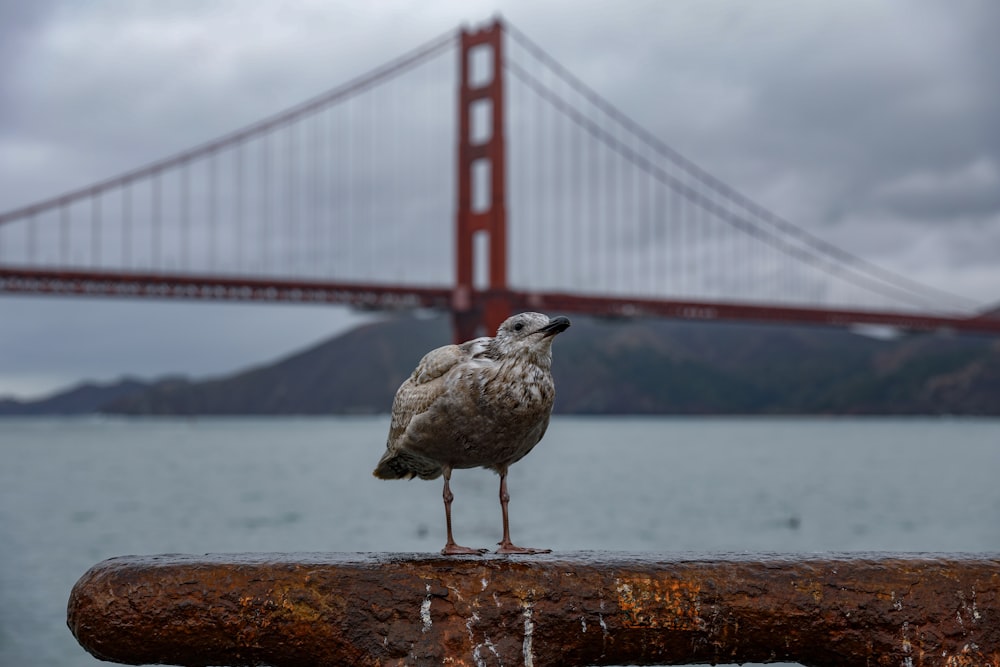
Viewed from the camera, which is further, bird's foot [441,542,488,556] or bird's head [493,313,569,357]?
bird's foot [441,542,488,556]

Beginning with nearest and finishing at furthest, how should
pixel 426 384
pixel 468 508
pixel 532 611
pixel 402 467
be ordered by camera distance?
1. pixel 532 611
2. pixel 426 384
3. pixel 402 467
4. pixel 468 508

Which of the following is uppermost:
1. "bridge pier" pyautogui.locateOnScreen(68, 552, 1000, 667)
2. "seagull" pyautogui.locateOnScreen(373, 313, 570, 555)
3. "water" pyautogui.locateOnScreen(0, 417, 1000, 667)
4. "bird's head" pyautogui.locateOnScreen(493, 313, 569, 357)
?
"bird's head" pyautogui.locateOnScreen(493, 313, 569, 357)

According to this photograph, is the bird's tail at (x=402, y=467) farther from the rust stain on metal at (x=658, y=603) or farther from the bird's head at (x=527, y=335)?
the rust stain on metal at (x=658, y=603)

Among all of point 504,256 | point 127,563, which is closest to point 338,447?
point 504,256

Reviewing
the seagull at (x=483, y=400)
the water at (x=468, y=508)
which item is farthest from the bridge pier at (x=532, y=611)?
the water at (x=468, y=508)

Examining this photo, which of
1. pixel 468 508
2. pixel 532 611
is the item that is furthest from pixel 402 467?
pixel 468 508

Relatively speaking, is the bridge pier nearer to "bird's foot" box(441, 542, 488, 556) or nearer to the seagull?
"bird's foot" box(441, 542, 488, 556)

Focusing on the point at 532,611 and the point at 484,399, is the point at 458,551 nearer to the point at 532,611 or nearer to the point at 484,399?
the point at 532,611

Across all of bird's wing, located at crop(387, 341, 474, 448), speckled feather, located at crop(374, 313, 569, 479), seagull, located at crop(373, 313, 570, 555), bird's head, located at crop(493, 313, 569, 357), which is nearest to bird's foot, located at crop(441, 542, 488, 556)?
seagull, located at crop(373, 313, 570, 555)
